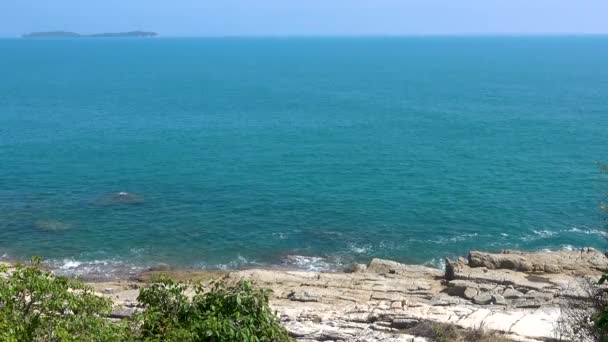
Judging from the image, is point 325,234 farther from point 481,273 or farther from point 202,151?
point 202,151

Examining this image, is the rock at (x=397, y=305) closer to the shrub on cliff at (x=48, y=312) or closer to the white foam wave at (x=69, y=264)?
the shrub on cliff at (x=48, y=312)

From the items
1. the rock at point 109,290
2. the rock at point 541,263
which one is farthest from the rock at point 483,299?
the rock at point 109,290

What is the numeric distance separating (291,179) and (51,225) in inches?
A: 1061

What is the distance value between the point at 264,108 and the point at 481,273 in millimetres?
85739

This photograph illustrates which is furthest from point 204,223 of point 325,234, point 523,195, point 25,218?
point 523,195

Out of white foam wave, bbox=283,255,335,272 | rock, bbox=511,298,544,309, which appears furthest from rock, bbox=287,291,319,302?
rock, bbox=511,298,544,309

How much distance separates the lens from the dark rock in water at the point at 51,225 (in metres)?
59.0

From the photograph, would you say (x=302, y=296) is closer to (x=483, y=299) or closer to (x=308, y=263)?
(x=483, y=299)

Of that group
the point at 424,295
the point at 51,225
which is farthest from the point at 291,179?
the point at 424,295

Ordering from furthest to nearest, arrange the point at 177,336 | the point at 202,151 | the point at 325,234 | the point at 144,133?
the point at 144,133, the point at 202,151, the point at 325,234, the point at 177,336

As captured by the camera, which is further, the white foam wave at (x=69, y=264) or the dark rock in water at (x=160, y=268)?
the white foam wave at (x=69, y=264)

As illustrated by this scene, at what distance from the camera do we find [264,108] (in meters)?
125

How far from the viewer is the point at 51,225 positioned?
196 ft

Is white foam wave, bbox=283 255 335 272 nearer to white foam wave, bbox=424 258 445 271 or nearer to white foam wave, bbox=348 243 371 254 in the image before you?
white foam wave, bbox=348 243 371 254
